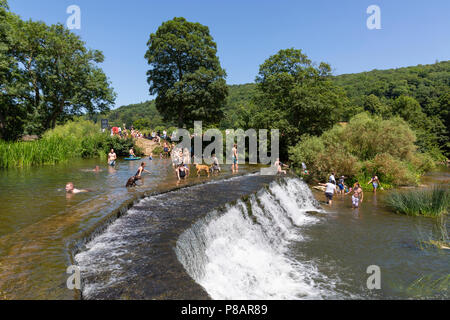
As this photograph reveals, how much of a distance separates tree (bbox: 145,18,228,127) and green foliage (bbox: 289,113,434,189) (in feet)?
59.4

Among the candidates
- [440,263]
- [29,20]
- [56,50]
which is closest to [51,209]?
[440,263]

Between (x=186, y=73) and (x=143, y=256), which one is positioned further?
(x=186, y=73)

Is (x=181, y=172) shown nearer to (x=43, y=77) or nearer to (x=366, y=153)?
(x=366, y=153)

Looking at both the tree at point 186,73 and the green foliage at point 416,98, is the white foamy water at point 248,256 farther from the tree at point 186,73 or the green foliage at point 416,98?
the green foliage at point 416,98

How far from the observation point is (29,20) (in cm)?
3316

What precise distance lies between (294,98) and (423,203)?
19816 mm

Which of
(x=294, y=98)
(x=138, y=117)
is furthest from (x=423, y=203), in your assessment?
(x=138, y=117)

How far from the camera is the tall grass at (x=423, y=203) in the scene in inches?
546

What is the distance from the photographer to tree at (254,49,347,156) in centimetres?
3173

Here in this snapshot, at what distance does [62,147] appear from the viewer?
26.2 meters

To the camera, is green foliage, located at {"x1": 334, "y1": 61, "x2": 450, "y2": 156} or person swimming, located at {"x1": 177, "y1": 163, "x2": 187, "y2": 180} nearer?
person swimming, located at {"x1": 177, "y1": 163, "x2": 187, "y2": 180}

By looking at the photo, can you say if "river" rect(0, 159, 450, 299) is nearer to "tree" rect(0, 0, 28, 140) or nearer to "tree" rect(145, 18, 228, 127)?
"tree" rect(0, 0, 28, 140)

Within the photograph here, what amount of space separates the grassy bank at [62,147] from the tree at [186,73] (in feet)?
30.4

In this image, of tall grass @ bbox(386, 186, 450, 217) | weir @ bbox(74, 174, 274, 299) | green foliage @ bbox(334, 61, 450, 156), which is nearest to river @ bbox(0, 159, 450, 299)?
weir @ bbox(74, 174, 274, 299)
